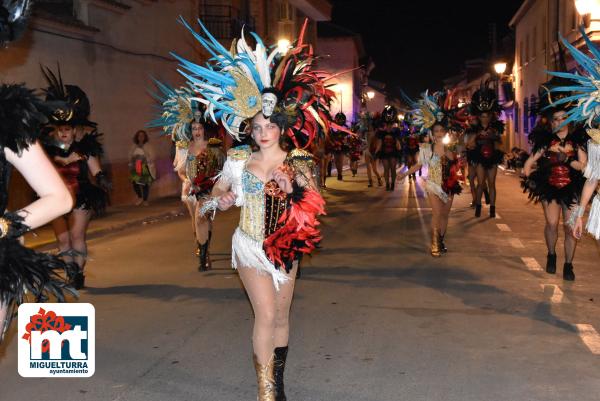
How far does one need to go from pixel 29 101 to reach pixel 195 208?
6.90 m

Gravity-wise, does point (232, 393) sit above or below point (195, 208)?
below

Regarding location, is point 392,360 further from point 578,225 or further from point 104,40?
point 104,40

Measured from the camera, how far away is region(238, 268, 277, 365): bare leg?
4641mm

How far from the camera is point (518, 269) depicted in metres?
9.48

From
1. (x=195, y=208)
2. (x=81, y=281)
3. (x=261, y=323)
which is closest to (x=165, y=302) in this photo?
(x=81, y=281)

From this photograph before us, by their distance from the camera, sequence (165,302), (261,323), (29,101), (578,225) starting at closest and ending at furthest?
(29,101) < (261,323) < (578,225) < (165,302)

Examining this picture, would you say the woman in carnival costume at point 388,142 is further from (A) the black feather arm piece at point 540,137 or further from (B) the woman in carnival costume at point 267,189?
(B) the woman in carnival costume at point 267,189

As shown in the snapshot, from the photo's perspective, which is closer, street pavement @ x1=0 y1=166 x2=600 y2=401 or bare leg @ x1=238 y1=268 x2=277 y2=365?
bare leg @ x1=238 y1=268 x2=277 y2=365

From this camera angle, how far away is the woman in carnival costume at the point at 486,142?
1494 cm

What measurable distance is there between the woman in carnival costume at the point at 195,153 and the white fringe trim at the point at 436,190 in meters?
2.87

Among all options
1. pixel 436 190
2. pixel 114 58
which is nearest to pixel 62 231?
pixel 436 190

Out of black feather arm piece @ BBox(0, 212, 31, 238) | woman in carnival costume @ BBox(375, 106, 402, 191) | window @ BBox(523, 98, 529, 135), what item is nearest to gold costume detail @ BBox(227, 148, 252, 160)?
black feather arm piece @ BBox(0, 212, 31, 238)

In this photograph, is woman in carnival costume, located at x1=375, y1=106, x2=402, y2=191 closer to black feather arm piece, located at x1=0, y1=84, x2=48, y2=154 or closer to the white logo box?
the white logo box

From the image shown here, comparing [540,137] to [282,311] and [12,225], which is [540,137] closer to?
[282,311]
